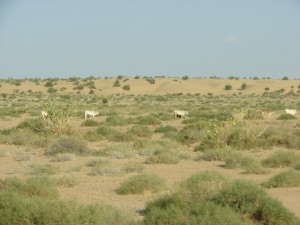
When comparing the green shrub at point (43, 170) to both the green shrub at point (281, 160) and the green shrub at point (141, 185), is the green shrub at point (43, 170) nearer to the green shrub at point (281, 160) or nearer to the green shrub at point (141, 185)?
the green shrub at point (141, 185)

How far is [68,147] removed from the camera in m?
21.5

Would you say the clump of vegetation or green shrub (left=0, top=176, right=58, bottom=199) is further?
green shrub (left=0, top=176, right=58, bottom=199)

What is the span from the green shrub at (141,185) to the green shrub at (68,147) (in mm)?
7464

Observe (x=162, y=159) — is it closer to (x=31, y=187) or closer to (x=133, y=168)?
(x=133, y=168)

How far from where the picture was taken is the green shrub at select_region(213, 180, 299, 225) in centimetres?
948

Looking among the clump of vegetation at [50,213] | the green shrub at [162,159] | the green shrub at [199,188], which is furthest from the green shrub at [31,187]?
the green shrub at [162,159]

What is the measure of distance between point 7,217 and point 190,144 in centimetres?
1650

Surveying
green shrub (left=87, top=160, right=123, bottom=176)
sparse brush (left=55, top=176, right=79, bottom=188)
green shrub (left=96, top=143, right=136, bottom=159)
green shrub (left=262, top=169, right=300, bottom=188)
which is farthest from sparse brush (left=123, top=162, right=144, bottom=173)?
green shrub (left=262, top=169, right=300, bottom=188)

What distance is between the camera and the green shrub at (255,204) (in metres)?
9.48

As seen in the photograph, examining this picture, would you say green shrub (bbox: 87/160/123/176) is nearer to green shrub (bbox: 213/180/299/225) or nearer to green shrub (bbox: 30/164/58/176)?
green shrub (bbox: 30/164/58/176)

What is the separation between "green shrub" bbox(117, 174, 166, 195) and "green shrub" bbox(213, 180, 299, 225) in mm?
4188

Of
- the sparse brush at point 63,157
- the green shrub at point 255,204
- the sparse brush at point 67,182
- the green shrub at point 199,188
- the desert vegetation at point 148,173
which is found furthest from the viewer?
the sparse brush at point 63,157

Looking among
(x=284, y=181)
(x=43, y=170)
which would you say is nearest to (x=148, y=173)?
(x=43, y=170)

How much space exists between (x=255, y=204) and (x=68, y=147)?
42.0ft
